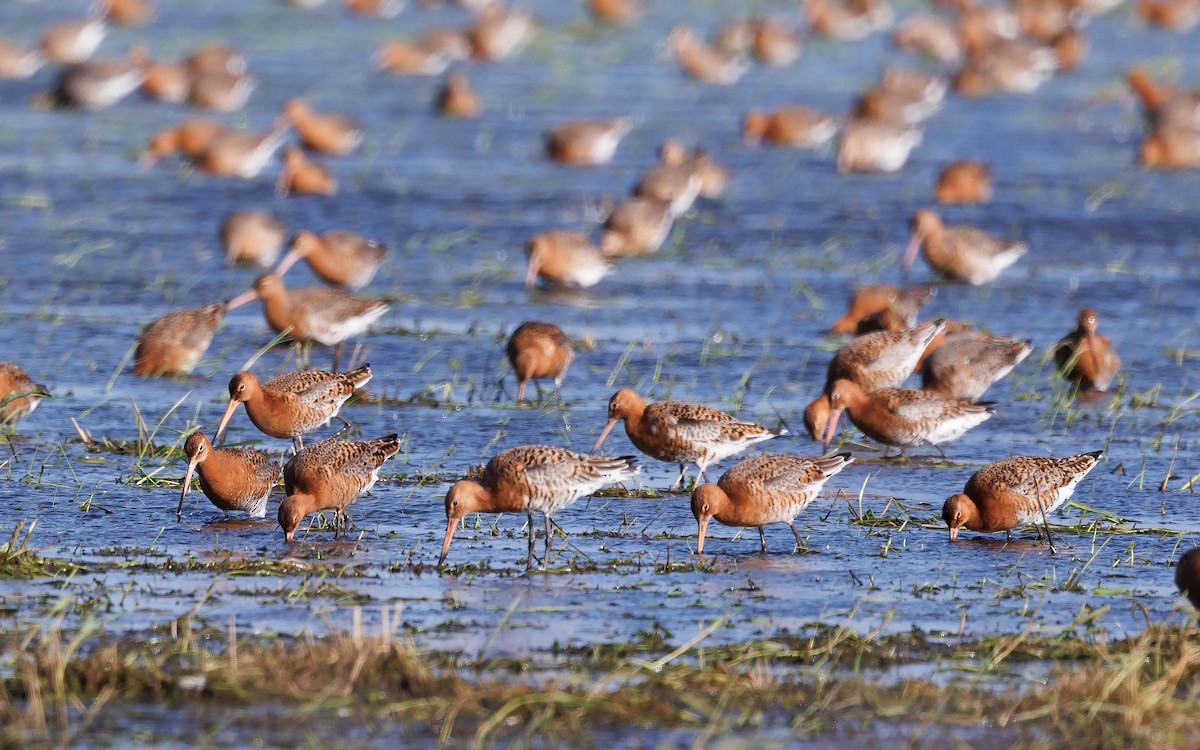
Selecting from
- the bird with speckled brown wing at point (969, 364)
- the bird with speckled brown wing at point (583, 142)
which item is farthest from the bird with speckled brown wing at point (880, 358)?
the bird with speckled brown wing at point (583, 142)

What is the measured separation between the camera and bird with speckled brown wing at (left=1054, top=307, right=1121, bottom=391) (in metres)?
12.4

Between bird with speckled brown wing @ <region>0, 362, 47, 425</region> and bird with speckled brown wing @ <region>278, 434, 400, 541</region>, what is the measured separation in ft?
6.53

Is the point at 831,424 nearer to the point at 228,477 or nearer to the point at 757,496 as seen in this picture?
the point at 757,496

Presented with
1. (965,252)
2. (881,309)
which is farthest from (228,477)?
(965,252)

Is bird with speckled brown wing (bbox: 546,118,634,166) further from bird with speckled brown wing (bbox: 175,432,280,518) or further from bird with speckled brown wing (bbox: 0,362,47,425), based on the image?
bird with speckled brown wing (bbox: 175,432,280,518)

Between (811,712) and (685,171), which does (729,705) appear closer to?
(811,712)

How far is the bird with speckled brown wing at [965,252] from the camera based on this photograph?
16.3 meters

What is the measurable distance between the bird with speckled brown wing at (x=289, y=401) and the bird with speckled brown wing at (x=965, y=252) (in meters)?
7.29

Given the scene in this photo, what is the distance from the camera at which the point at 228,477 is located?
29.7 feet

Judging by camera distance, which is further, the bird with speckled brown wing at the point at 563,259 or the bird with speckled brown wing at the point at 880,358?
the bird with speckled brown wing at the point at 563,259

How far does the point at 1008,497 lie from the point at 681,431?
188 cm

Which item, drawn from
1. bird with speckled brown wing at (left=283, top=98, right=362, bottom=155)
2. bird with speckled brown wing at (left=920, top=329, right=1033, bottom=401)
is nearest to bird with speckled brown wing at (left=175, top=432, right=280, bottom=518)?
bird with speckled brown wing at (left=920, top=329, right=1033, bottom=401)

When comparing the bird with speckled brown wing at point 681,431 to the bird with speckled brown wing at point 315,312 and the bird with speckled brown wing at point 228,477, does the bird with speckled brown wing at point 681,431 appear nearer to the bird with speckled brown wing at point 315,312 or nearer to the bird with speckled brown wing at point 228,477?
the bird with speckled brown wing at point 228,477

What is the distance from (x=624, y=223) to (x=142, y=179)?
6183 millimetres
